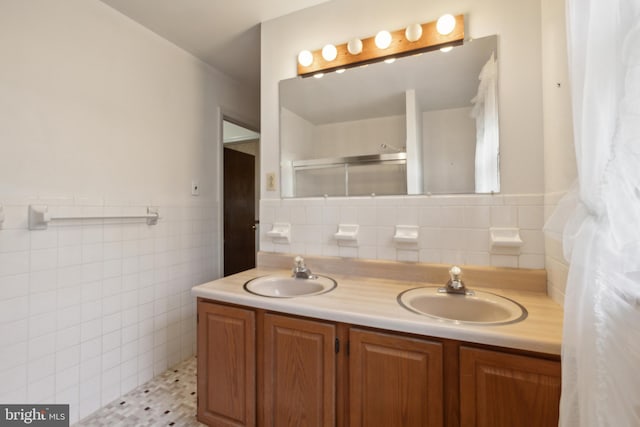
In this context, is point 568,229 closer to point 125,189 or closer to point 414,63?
point 414,63

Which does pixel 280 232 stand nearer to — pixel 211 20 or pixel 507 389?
pixel 507 389

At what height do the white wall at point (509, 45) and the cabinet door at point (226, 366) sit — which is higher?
the white wall at point (509, 45)

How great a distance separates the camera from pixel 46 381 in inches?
52.8

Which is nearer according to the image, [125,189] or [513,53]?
[513,53]

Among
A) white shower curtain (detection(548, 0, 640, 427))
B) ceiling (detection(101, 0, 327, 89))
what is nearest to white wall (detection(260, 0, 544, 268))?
ceiling (detection(101, 0, 327, 89))

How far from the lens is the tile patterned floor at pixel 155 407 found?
1.46 meters

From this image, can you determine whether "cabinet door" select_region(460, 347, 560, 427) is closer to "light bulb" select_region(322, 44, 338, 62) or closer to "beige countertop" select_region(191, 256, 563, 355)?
"beige countertop" select_region(191, 256, 563, 355)

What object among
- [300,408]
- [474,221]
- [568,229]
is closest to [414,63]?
[474,221]

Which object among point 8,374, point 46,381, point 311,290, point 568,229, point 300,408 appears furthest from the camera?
point 311,290

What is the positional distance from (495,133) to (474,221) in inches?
17.1

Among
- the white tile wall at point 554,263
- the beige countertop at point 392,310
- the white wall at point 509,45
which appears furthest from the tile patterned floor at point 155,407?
the white wall at point 509,45

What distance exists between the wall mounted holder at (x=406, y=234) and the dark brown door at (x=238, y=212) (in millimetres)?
1912

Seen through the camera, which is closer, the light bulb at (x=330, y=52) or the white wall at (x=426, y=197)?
the white wall at (x=426, y=197)

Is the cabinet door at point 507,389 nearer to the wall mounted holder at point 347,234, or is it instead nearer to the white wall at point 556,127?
the white wall at point 556,127
